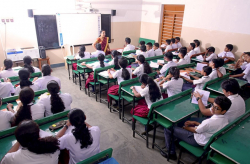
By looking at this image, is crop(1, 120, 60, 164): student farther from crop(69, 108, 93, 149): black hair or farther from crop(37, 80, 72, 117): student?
crop(37, 80, 72, 117): student

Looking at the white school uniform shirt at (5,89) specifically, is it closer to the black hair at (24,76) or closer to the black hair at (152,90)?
the black hair at (24,76)

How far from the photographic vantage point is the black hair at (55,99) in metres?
2.56

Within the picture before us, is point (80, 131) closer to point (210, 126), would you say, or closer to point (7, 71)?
point (210, 126)

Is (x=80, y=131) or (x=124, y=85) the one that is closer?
(x=80, y=131)

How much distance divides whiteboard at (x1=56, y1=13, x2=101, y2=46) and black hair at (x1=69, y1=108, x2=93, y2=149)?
5765 mm

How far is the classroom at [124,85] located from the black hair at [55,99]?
2 cm

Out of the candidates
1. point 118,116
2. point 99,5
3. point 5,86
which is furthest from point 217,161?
point 99,5

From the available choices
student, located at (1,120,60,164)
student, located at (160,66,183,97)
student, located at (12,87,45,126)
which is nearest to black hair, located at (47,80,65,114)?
student, located at (12,87,45,126)

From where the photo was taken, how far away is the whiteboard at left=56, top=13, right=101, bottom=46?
6.80m

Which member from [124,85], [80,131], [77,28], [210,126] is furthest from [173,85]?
[77,28]

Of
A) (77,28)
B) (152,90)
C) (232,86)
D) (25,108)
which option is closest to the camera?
(25,108)

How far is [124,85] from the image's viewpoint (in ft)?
11.7

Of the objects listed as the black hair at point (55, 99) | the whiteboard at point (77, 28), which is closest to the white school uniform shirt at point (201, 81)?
the black hair at point (55, 99)

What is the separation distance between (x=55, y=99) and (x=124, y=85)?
139 cm
